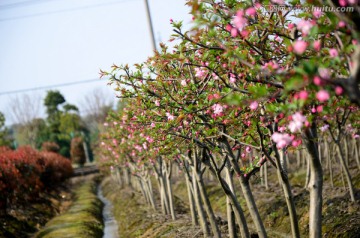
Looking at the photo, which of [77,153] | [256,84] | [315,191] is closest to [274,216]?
[315,191]

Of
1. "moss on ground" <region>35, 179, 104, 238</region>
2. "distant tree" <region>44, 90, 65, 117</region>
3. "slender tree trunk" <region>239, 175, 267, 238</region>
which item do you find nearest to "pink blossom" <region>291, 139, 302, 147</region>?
"slender tree trunk" <region>239, 175, 267, 238</region>

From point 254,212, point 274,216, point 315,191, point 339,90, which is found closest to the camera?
point 339,90

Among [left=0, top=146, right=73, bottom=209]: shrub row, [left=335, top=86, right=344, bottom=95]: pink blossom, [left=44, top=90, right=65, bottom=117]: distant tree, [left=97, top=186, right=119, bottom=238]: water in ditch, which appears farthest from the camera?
[left=44, top=90, right=65, bottom=117]: distant tree

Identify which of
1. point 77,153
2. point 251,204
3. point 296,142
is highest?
point 77,153

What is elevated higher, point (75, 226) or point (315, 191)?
point (75, 226)

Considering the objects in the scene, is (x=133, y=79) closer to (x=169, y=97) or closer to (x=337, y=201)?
(x=169, y=97)

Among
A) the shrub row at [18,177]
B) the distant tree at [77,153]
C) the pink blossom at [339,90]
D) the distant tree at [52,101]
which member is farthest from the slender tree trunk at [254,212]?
the distant tree at [52,101]

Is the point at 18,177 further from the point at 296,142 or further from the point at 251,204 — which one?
the point at 296,142

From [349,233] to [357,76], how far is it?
5.96 m

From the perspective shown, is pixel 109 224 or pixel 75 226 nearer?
pixel 75 226

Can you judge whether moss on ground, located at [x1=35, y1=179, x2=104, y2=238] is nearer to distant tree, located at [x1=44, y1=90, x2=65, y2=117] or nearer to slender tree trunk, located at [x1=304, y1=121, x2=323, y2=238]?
slender tree trunk, located at [x1=304, y1=121, x2=323, y2=238]

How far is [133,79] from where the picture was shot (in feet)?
18.2

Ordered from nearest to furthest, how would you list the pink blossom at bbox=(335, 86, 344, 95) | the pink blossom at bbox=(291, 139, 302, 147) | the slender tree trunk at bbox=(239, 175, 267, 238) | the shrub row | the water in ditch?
the pink blossom at bbox=(335, 86, 344, 95) < the pink blossom at bbox=(291, 139, 302, 147) < the slender tree trunk at bbox=(239, 175, 267, 238) < the water in ditch < the shrub row

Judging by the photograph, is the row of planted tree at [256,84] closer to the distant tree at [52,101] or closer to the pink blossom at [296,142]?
the pink blossom at [296,142]
